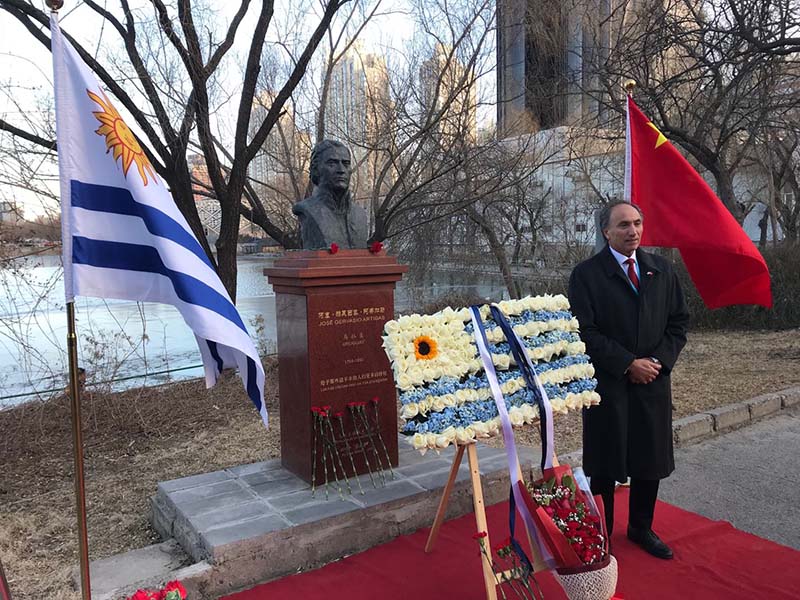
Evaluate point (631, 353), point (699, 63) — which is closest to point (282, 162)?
point (699, 63)

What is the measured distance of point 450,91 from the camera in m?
9.94

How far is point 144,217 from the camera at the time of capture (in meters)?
2.36

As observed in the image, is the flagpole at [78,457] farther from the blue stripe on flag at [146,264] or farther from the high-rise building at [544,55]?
the high-rise building at [544,55]

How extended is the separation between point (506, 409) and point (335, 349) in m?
1.64

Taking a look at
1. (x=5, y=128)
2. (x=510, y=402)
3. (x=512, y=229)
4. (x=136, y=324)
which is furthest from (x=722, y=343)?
(x=136, y=324)

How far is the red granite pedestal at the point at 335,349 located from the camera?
4.02 metres

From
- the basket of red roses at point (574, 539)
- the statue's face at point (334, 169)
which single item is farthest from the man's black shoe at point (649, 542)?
the statue's face at point (334, 169)

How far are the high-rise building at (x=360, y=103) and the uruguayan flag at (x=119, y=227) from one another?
7924 mm

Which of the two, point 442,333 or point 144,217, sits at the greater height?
point 144,217

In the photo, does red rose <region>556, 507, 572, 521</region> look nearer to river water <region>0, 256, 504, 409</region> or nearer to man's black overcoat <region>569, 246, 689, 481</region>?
man's black overcoat <region>569, 246, 689, 481</region>

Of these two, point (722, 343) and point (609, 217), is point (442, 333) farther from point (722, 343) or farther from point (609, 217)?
point (722, 343)

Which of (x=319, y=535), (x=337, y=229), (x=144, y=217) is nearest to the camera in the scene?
(x=144, y=217)

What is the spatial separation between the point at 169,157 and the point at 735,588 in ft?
24.7

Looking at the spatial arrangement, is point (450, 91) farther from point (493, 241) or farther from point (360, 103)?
point (493, 241)
